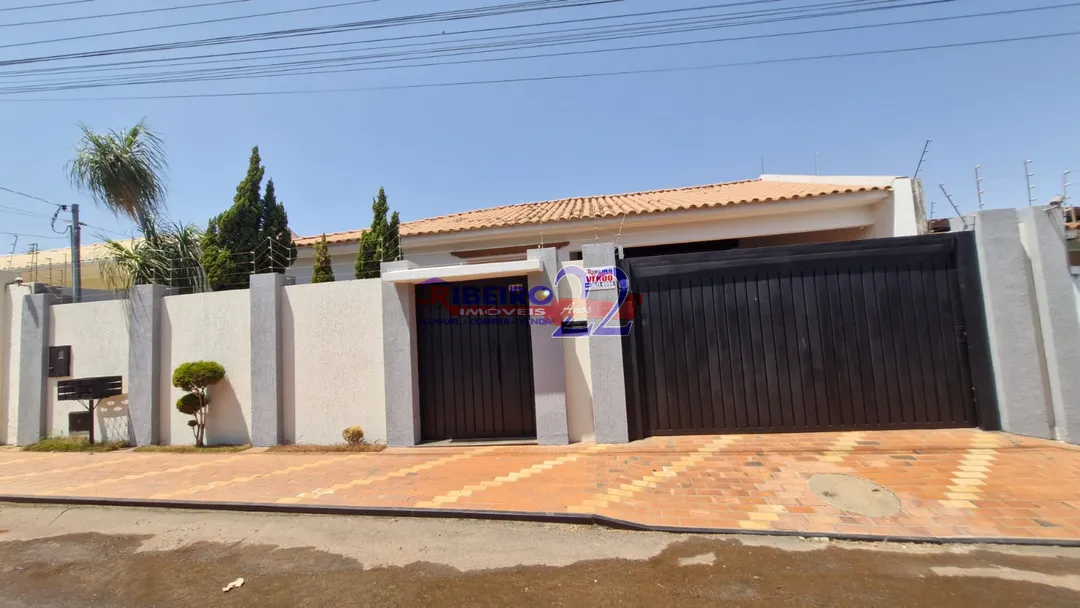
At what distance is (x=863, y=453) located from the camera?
16.1 feet

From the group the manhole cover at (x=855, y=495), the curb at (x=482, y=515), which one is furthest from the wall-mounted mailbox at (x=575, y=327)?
the manhole cover at (x=855, y=495)

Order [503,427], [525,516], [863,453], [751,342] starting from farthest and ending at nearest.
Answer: [503,427] < [751,342] < [863,453] < [525,516]

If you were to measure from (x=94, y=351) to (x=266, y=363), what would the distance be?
3453 millimetres

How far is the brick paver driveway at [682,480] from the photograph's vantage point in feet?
12.0

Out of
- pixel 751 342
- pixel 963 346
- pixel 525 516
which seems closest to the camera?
pixel 525 516

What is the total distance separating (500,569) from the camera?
3.25 m

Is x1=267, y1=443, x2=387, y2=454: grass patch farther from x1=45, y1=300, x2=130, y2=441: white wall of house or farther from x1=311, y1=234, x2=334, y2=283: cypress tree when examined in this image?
x1=45, y1=300, x2=130, y2=441: white wall of house

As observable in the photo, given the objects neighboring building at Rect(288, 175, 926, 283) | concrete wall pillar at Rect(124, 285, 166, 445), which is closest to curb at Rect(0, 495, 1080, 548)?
concrete wall pillar at Rect(124, 285, 166, 445)

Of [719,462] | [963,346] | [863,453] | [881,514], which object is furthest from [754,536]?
[963,346]

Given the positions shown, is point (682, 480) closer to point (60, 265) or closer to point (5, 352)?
point (5, 352)

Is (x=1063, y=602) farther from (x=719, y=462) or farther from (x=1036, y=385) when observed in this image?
(x=1036, y=385)

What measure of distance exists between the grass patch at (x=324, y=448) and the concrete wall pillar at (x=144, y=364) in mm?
2258

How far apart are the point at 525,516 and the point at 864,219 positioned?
321 inches

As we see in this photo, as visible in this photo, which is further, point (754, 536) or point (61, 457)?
point (61, 457)
